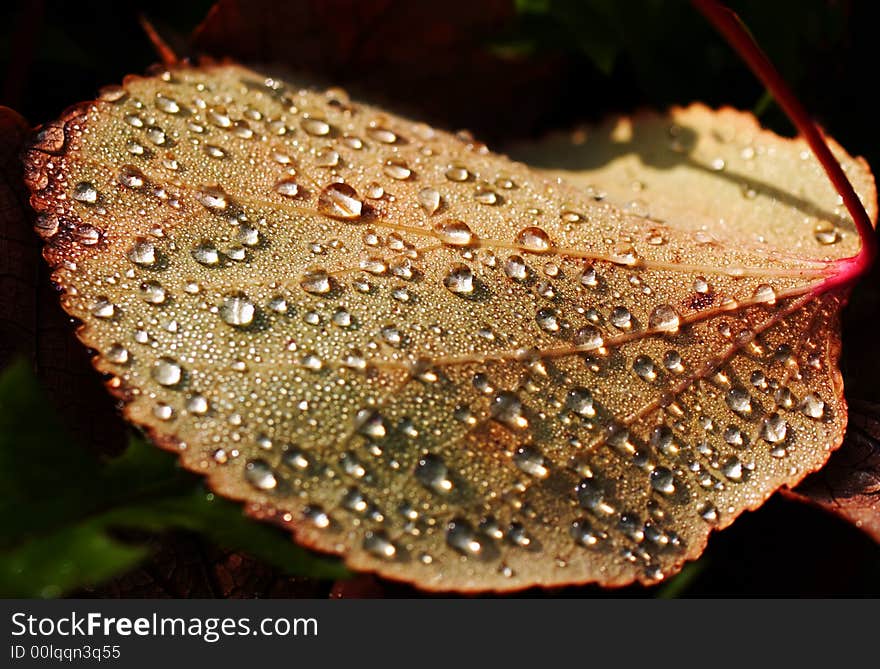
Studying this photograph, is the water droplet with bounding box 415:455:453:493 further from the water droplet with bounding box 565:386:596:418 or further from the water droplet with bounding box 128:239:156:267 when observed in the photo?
the water droplet with bounding box 128:239:156:267

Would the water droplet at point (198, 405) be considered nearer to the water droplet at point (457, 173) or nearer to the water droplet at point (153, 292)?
the water droplet at point (153, 292)

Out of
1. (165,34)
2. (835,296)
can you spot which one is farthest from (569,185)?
(165,34)

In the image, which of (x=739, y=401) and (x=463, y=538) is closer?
(x=463, y=538)

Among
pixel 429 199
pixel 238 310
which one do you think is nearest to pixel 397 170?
pixel 429 199

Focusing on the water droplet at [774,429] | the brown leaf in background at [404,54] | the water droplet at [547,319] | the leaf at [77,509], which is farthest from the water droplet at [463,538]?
the brown leaf in background at [404,54]

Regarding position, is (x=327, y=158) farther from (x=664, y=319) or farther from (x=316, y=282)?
(x=664, y=319)
